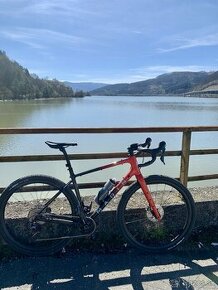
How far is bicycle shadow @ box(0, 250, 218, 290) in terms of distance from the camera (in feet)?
9.45

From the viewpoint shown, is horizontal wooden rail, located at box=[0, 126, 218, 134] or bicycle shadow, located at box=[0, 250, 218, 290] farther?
horizontal wooden rail, located at box=[0, 126, 218, 134]

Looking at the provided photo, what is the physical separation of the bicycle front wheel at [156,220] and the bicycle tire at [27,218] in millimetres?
581

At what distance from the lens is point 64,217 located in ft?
10.7

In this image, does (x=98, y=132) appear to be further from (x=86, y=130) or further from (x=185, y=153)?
(x=185, y=153)

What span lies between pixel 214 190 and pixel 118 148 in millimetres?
13344

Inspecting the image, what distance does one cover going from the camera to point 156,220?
3551 mm

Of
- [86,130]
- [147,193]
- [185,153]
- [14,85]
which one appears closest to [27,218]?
[86,130]

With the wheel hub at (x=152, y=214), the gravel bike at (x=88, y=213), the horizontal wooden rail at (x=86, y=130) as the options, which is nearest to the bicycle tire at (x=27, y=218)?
the gravel bike at (x=88, y=213)

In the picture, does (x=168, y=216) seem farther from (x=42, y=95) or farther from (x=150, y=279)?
(x=42, y=95)

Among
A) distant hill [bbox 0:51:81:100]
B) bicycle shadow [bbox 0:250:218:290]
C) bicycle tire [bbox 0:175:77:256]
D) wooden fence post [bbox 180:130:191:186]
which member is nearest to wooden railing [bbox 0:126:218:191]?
wooden fence post [bbox 180:130:191:186]

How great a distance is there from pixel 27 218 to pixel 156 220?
1.30 m

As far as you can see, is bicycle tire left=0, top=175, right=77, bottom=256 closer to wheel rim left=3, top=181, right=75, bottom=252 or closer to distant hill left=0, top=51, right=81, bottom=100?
wheel rim left=3, top=181, right=75, bottom=252

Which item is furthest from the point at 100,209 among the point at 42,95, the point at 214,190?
the point at 42,95

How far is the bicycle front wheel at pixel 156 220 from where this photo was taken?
338cm
